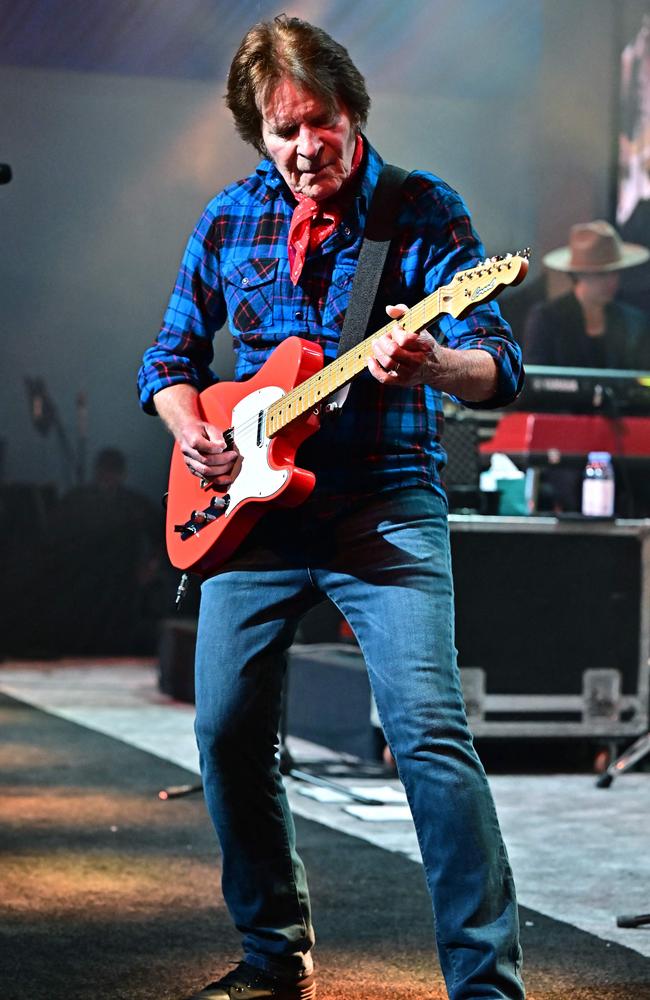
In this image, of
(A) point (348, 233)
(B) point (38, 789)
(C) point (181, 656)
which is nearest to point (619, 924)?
(A) point (348, 233)

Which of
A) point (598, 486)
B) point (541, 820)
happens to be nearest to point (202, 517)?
point (541, 820)

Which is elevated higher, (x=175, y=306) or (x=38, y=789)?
(x=175, y=306)

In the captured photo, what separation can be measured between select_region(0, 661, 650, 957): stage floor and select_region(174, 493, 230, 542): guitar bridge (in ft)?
4.51

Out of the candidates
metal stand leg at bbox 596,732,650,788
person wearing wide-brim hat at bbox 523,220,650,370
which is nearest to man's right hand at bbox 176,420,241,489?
metal stand leg at bbox 596,732,650,788

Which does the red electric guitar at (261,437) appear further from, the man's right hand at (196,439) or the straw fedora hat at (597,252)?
the straw fedora hat at (597,252)

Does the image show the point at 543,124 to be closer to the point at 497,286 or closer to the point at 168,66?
the point at 168,66

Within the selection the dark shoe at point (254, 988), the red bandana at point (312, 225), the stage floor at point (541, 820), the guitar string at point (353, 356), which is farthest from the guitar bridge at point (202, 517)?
the stage floor at point (541, 820)

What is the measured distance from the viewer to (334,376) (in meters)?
2.31

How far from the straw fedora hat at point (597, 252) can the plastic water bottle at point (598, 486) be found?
2721 millimetres

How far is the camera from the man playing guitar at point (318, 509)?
7.38 ft

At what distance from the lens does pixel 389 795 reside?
516 cm

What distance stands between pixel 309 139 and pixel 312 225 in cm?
17

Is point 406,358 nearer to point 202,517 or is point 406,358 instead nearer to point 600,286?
point 202,517

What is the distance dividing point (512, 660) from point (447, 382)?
385cm
